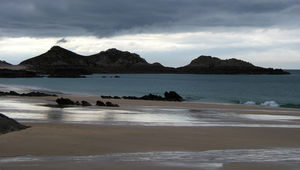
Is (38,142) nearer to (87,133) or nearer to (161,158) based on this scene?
(87,133)

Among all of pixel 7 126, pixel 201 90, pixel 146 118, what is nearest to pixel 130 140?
pixel 7 126

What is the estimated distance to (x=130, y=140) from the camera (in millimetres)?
11953

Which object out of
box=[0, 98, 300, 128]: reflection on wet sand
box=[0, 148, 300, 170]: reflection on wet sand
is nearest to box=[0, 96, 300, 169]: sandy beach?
box=[0, 148, 300, 170]: reflection on wet sand

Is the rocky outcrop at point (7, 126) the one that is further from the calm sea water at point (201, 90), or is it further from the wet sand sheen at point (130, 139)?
the calm sea water at point (201, 90)

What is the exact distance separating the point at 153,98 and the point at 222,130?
24.0 metres

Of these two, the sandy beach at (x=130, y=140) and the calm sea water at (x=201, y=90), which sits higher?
the sandy beach at (x=130, y=140)

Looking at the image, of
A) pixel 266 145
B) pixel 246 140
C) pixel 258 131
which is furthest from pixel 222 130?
pixel 266 145

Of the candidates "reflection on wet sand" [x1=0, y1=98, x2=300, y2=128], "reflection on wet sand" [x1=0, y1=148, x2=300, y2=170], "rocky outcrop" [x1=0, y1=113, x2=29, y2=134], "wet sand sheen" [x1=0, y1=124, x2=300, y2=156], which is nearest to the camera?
"reflection on wet sand" [x1=0, y1=148, x2=300, y2=170]

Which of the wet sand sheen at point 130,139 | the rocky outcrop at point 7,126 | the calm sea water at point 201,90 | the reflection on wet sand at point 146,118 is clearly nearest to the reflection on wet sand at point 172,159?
the wet sand sheen at point 130,139

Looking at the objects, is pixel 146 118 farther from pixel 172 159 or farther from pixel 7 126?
pixel 172 159

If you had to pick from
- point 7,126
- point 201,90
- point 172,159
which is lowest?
point 201,90

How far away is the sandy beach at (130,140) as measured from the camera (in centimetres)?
937

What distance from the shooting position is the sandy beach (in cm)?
937

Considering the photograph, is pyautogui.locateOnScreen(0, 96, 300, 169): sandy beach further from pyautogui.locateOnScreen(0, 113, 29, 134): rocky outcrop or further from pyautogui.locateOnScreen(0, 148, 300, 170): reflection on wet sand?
pyautogui.locateOnScreen(0, 113, 29, 134): rocky outcrop
